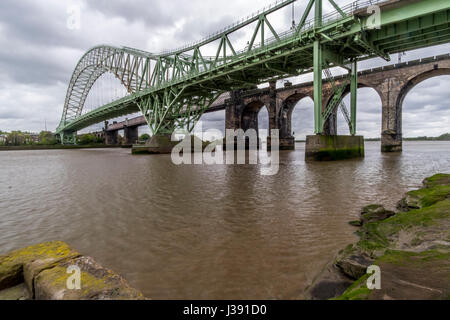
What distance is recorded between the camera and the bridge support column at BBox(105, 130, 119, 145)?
86.0 meters

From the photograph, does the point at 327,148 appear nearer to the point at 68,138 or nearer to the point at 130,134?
the point at 130,134

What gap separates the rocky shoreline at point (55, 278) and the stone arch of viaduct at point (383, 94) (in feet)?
110

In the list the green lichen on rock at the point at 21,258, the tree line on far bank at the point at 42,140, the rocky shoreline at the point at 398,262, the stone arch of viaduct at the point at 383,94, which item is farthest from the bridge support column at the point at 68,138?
the rocky shoreline at the point at 398,262

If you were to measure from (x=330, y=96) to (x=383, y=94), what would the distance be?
25.2 feet

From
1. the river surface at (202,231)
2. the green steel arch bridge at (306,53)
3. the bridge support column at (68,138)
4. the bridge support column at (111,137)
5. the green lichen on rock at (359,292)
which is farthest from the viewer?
the bridge support column at (111,137)

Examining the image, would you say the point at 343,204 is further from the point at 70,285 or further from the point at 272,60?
the point at 272,60

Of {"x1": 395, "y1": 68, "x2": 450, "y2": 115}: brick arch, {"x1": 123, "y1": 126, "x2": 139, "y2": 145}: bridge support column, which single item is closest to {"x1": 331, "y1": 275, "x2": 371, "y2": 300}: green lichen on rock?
{"x1": 395, "y1": 68, "x2": 450, "y2": 115}: brick arch

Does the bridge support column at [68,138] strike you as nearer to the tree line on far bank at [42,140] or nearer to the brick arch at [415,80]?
the tree line on far bank at [42,140]

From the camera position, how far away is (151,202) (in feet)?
19.5

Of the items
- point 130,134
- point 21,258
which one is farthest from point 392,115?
point 130,134

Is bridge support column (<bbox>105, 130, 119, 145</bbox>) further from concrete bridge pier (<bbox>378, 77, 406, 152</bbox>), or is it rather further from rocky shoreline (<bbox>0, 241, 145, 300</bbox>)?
rocky shoreline (<bbox>0, 241, 145, 300</bbox>)

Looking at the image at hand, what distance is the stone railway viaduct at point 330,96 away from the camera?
27109mm

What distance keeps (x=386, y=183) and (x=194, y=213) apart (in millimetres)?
6881
